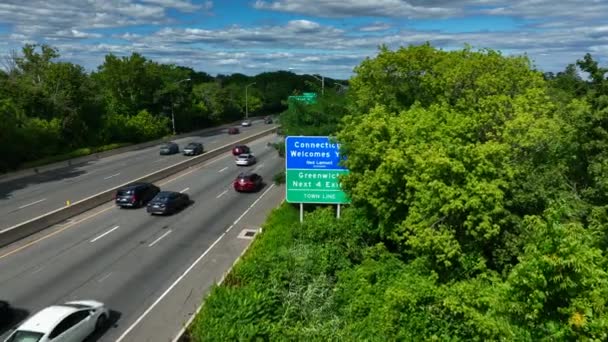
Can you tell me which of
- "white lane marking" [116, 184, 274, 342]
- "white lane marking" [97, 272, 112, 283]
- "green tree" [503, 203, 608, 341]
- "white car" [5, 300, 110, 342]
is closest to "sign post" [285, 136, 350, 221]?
"white lane marking" [116, 184, 274, 342]

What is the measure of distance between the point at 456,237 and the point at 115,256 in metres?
15.8

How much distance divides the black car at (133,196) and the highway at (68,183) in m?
3.96

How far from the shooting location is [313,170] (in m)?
23.8

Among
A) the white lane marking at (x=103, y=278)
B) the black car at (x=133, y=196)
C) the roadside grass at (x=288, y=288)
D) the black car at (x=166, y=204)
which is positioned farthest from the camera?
the black car at (x=133, y=196)

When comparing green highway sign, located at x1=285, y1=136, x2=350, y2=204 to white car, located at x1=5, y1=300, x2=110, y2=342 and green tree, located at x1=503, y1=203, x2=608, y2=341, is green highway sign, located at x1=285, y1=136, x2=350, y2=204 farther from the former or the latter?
green tree, located at x1=503, y1=203, x2=608, y2=341

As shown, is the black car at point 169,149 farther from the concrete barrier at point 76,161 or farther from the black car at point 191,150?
the concrete barrier at point 76,161

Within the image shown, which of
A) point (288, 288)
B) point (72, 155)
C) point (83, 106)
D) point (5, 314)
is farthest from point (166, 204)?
point (83, 106)

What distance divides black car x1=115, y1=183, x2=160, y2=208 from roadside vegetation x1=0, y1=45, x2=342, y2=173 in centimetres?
1363

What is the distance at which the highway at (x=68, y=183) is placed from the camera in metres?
32.4

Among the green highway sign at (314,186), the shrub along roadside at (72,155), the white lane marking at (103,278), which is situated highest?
the green highway sign at (314,186)

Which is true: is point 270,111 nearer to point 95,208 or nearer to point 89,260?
point 95,208

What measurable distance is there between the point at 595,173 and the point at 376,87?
14.1 metres

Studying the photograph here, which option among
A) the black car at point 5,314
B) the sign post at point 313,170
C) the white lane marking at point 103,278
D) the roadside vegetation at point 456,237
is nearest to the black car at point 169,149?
the roadside vegetation at point 456,237

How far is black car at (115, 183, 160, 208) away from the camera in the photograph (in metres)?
33.0
